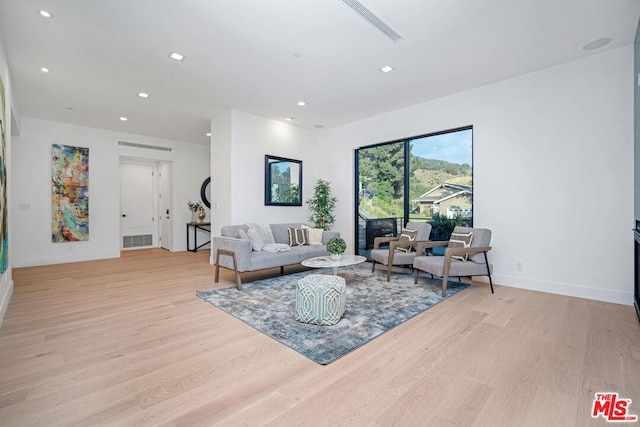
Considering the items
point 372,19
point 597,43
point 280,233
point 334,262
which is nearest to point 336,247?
point 334,262

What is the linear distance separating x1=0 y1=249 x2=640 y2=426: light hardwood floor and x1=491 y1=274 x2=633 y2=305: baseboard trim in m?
0.26

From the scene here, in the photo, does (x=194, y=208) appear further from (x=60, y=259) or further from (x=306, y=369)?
(x=306, y=369)

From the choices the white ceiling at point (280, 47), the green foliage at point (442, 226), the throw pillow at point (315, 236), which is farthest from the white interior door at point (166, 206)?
the green foliage at point (442, 226)

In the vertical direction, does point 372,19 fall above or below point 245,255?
above

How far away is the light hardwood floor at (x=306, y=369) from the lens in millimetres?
1593

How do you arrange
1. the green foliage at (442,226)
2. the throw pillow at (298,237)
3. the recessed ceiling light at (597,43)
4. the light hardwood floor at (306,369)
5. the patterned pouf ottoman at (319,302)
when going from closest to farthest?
1. the light hardwood floor at (306,369)
2. the patterned pouf ottoman at (319,302)
3. the recessed ceiling light at (597,43)
4. the green foliage at (442,226)
5. the throw pillow at (298,237)

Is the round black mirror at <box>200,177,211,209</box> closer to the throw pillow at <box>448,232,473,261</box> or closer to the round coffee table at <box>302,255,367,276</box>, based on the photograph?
the round coffee table at <box>302,255,367,276</box>

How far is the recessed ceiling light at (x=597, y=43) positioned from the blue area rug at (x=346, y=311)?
10.4ft

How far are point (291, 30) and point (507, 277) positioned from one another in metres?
4.21

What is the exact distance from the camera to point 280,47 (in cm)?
331

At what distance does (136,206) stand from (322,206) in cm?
516

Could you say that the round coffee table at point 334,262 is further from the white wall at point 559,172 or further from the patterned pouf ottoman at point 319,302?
the white wall at point 559,172

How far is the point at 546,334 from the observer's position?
257cm

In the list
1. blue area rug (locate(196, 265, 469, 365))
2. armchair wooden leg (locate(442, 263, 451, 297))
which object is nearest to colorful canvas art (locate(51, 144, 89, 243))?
blue area rug (locate(196, 265, 469, 365))
